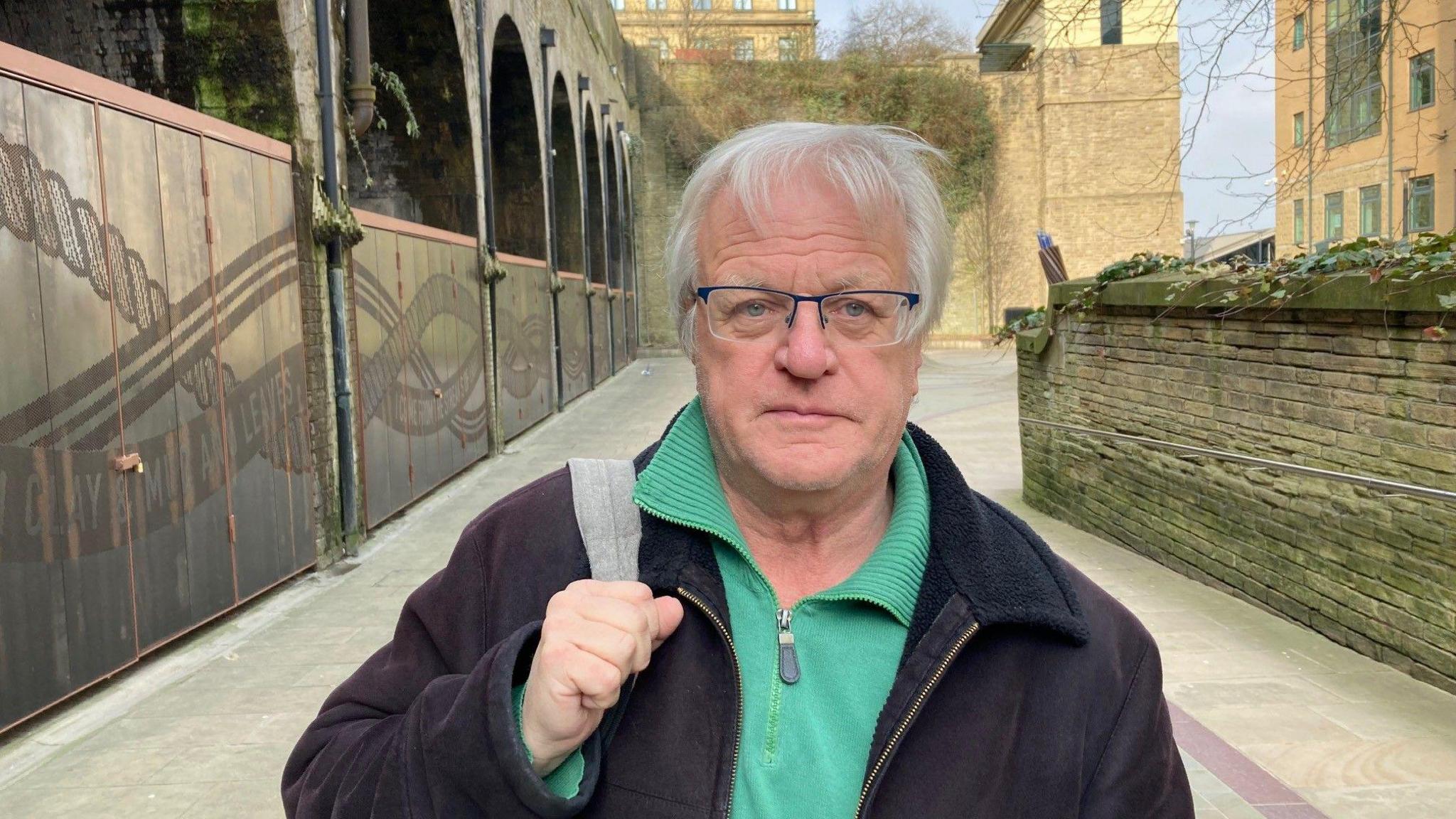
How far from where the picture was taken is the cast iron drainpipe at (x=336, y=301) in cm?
720

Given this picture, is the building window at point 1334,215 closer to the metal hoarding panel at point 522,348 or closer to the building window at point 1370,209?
the building window at point 1370,209

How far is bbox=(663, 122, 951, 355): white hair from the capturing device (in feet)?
5.11

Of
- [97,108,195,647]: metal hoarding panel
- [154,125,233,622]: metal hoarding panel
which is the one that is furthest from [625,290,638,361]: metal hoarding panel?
[97,108,195,647]: metal hoarding panel

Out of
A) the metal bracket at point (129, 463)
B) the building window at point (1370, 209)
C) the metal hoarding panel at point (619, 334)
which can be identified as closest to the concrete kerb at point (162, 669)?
the metal bracket at point (129, 463)

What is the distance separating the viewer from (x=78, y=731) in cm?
440

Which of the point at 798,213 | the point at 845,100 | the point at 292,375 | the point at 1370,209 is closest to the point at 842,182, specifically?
the point at 798,213

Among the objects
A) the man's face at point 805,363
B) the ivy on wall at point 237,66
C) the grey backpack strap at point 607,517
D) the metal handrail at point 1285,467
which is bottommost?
the metal handrail at point 1285,467

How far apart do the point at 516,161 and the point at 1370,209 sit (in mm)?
21988

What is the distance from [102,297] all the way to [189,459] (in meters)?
1.03

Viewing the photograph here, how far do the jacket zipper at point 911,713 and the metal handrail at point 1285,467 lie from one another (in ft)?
13.2

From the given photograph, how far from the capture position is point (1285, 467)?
575cm

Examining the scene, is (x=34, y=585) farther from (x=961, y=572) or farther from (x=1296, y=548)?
(x=1296, y=548)

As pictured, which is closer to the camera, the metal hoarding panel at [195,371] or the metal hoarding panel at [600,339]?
the metal hoarding panel at [195,371]

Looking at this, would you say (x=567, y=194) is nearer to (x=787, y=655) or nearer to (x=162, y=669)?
(x=162, y=669)
